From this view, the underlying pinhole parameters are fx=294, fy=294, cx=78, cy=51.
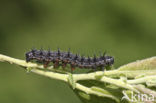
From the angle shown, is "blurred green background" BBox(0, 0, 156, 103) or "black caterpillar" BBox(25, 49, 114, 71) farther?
"blurred green background" BBox(0, 0, 156, 103)

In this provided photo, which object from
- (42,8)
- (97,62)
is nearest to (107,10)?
(42,8)

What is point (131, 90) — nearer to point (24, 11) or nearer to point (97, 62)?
point (97, 62)

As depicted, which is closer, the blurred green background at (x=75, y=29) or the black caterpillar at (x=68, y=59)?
the black caterpillar at (x=68, y=59)

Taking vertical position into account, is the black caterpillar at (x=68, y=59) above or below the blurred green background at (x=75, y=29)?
below

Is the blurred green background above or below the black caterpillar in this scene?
above
